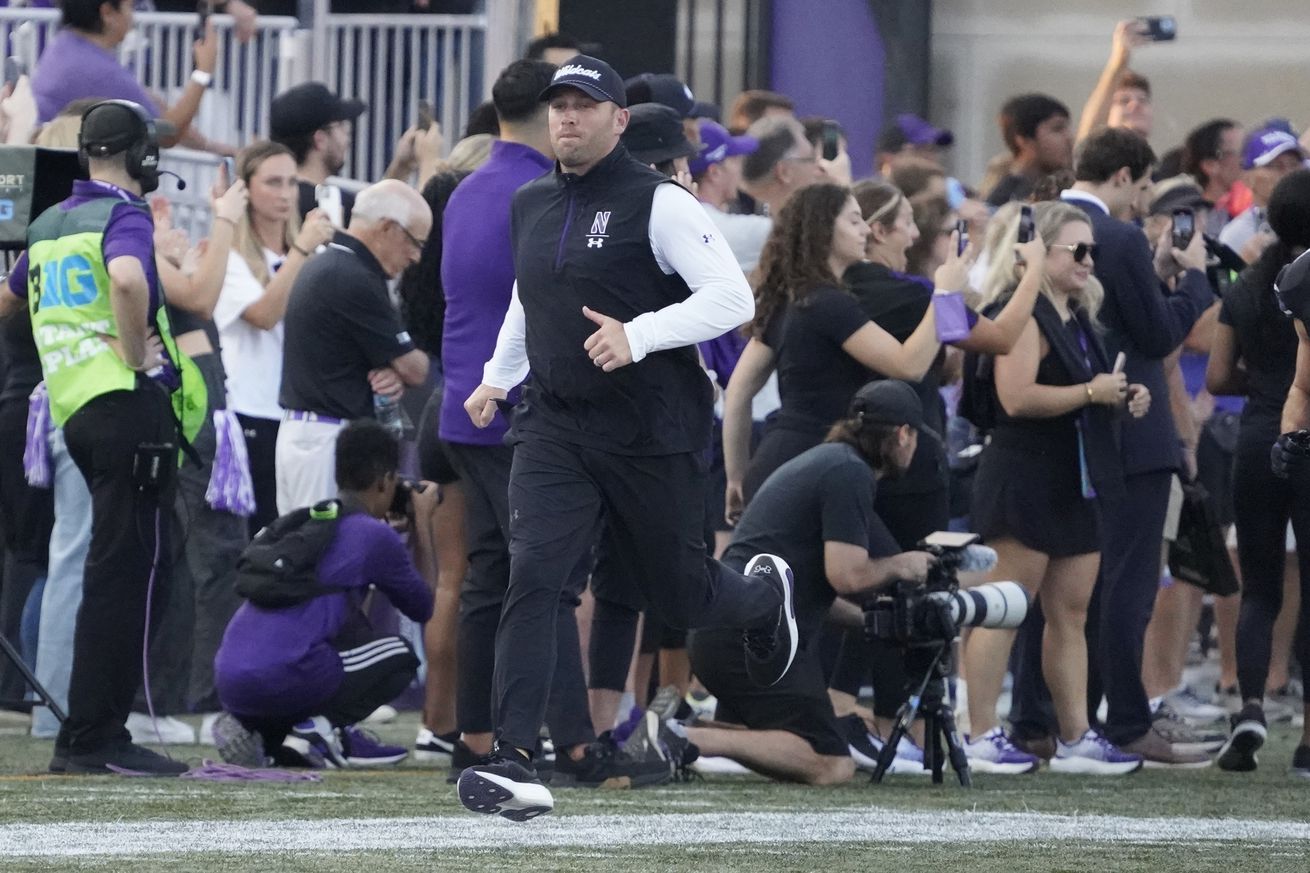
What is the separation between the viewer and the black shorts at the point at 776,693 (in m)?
8.28

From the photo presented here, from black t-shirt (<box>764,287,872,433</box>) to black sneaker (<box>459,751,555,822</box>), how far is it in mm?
2840

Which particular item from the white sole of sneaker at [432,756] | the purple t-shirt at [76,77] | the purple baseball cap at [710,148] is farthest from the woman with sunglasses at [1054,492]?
the purple t-shirt at [76,77]

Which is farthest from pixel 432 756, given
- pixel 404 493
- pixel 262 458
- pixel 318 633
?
pixel 262 458

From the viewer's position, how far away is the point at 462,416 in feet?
26.5

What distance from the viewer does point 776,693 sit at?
8289mm

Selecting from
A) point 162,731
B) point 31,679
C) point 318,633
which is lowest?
point 162,731

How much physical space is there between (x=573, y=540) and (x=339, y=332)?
2759 mm

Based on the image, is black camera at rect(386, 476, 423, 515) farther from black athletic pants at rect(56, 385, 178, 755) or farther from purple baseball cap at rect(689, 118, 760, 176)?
purple baseball cap at rect(689, 118, 760, 176)

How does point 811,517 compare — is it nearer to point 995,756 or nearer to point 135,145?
point 995,756

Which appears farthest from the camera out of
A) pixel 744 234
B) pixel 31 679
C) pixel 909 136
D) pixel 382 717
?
pixel 909 136

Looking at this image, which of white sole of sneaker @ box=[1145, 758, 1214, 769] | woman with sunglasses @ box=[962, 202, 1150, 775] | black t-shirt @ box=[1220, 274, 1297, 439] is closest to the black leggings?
black t-shirt @ box=[1220, 274, 1297, 439]

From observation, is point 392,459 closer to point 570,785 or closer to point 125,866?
point 570,785

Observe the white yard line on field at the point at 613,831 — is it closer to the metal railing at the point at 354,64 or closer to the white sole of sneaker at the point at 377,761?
the white sole of sneaker at the point at 377,761

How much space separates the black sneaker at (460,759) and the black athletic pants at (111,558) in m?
1.00
